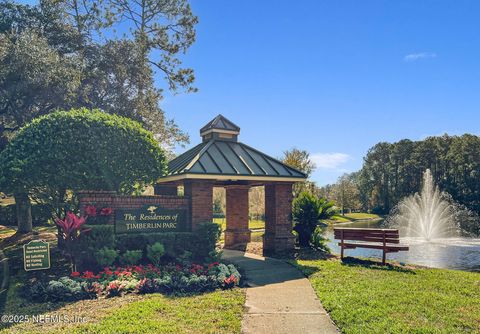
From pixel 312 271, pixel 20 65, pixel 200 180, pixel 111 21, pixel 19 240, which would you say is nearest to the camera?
pixel 312 271

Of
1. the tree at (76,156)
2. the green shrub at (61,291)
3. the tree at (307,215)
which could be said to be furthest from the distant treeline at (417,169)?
the green shrub at (61,291)

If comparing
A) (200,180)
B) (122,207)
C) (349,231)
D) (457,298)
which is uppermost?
(200,180)

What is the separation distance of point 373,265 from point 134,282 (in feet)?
26.3

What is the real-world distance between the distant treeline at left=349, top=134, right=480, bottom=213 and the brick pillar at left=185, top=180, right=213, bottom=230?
51127 mm

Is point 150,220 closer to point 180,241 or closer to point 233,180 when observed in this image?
point 180,241

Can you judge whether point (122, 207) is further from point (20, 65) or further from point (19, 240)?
point (20, 65)

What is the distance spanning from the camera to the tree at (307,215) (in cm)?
1623

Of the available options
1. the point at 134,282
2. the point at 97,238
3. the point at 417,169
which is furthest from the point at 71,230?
the point at 417,169

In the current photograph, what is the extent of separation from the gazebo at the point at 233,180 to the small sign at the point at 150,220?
485 mm

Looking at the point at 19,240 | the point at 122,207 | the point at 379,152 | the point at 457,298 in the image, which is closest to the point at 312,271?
the point at 457,298

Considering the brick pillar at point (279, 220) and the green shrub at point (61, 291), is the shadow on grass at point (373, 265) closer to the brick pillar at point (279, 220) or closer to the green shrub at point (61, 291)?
the brick pillar at point (279, 220)

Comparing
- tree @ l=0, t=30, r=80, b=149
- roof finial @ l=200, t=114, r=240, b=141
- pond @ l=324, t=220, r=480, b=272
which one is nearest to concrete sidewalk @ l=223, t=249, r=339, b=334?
pond @ l=324, t=220, r=480, b=272

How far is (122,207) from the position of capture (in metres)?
12.0

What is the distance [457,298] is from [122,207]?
957 cm
